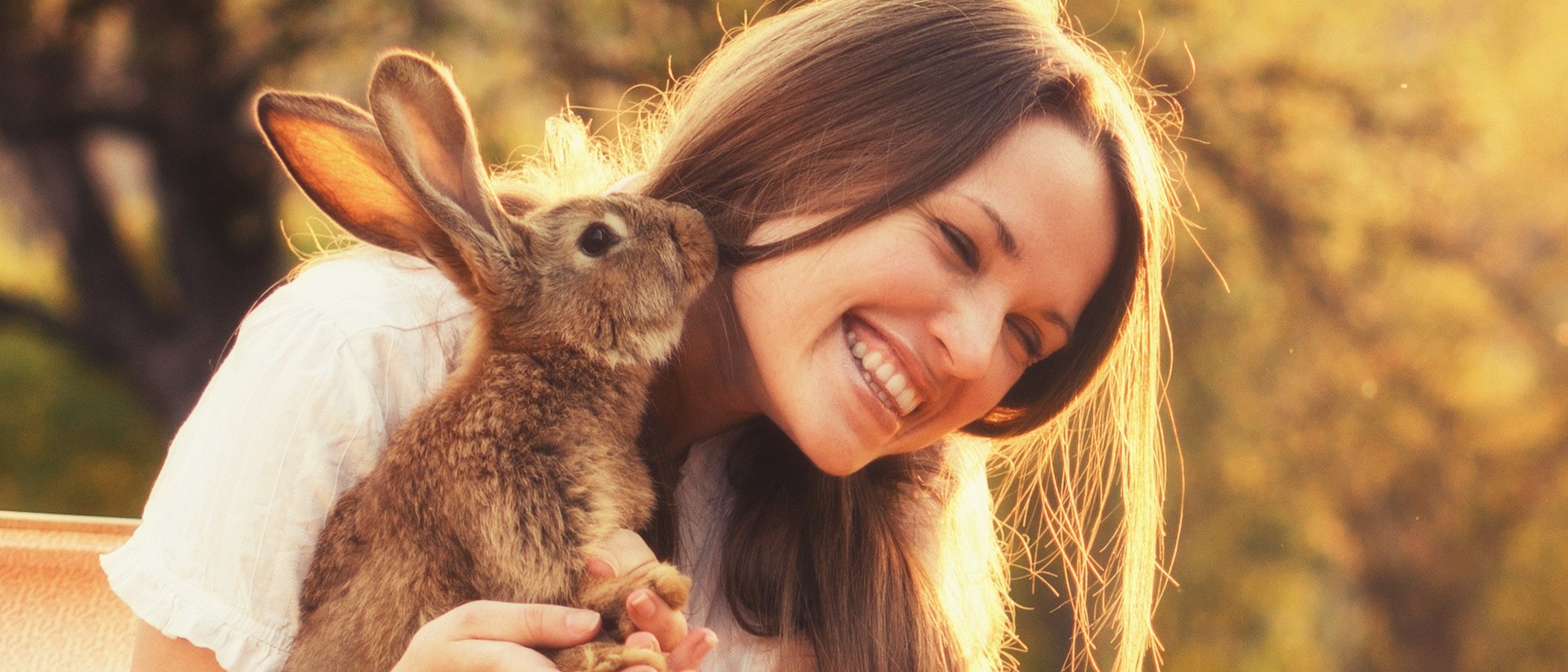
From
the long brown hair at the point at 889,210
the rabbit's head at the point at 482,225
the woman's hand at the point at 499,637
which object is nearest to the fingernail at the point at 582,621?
the woman's hand at the point at 499,637

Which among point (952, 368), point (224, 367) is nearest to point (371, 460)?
point (224, 367)

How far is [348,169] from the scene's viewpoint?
221 centimetres

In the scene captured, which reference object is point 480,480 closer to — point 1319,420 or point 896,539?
point 896,539

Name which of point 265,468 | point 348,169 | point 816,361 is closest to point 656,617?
point 816,361

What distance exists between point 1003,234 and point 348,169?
42.9 inches

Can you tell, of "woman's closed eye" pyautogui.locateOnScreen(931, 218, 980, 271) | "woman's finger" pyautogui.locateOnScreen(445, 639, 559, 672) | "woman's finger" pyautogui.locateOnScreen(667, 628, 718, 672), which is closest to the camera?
"woman's finger" pyautogui.locateOnScreen(445, 639, 559, 672)

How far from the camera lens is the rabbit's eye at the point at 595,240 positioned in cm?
236

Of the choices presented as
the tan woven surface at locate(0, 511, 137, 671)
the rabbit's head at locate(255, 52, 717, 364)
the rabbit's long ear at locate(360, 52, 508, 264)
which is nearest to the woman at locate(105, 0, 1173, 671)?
the rabbit's head at locate(255, 52, 717, 364)

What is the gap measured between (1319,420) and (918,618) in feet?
18.3

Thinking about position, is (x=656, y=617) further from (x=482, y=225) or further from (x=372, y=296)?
(x=372, y=296)

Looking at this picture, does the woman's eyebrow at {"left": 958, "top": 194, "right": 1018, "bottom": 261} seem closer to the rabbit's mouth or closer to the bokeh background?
the rabbit's mouth

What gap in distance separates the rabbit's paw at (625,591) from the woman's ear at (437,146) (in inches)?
22.9

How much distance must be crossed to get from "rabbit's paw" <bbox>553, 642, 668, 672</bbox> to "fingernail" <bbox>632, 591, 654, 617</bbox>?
58 millimetres

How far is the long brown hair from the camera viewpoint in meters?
2.58
